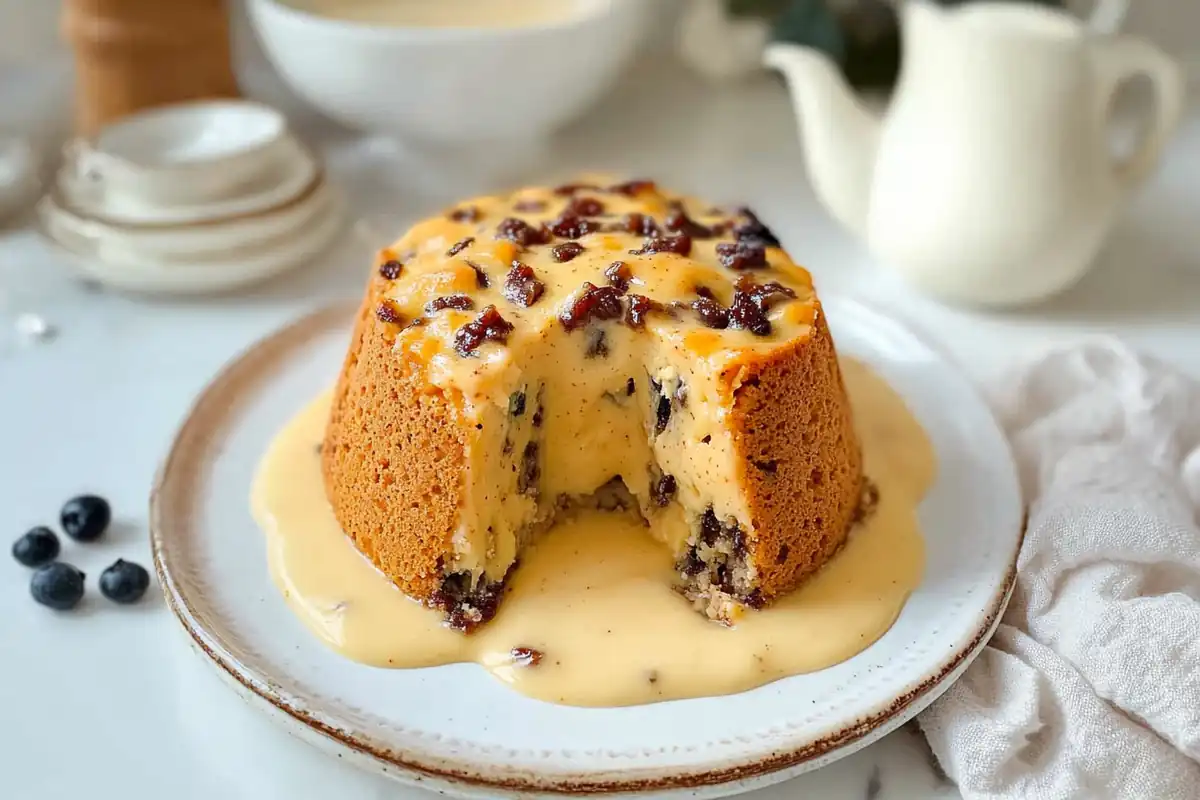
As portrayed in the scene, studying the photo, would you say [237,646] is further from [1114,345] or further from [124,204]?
[1114,345]

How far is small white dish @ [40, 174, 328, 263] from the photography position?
5.60 ft

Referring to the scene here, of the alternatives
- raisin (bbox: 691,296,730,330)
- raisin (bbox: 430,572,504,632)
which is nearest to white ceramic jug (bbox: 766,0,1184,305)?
raisin (bbox: 691,296,730,330)

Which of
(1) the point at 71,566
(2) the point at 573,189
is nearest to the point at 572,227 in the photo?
(2) the point at 573,189

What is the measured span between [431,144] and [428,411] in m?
0.94

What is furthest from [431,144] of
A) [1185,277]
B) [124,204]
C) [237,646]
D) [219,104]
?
[1185,277]

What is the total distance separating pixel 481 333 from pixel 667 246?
0.24 meters

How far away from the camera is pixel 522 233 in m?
1.31

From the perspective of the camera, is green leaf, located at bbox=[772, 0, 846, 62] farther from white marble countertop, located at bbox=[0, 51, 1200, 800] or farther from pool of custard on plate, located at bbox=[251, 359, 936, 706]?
pool of custard on plate, located at bbox=[251, 359, 936, 706]

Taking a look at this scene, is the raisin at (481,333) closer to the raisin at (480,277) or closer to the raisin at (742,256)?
the raisin at (480,277)

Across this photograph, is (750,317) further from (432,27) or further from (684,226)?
(432,27)

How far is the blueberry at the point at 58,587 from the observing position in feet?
4.01

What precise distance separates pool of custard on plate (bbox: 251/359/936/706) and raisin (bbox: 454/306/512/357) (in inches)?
9.5

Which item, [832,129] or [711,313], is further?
[832,129]

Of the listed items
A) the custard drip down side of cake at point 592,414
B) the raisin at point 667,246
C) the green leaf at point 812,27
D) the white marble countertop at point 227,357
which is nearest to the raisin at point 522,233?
the custard drip down side of cake at point 592,414
